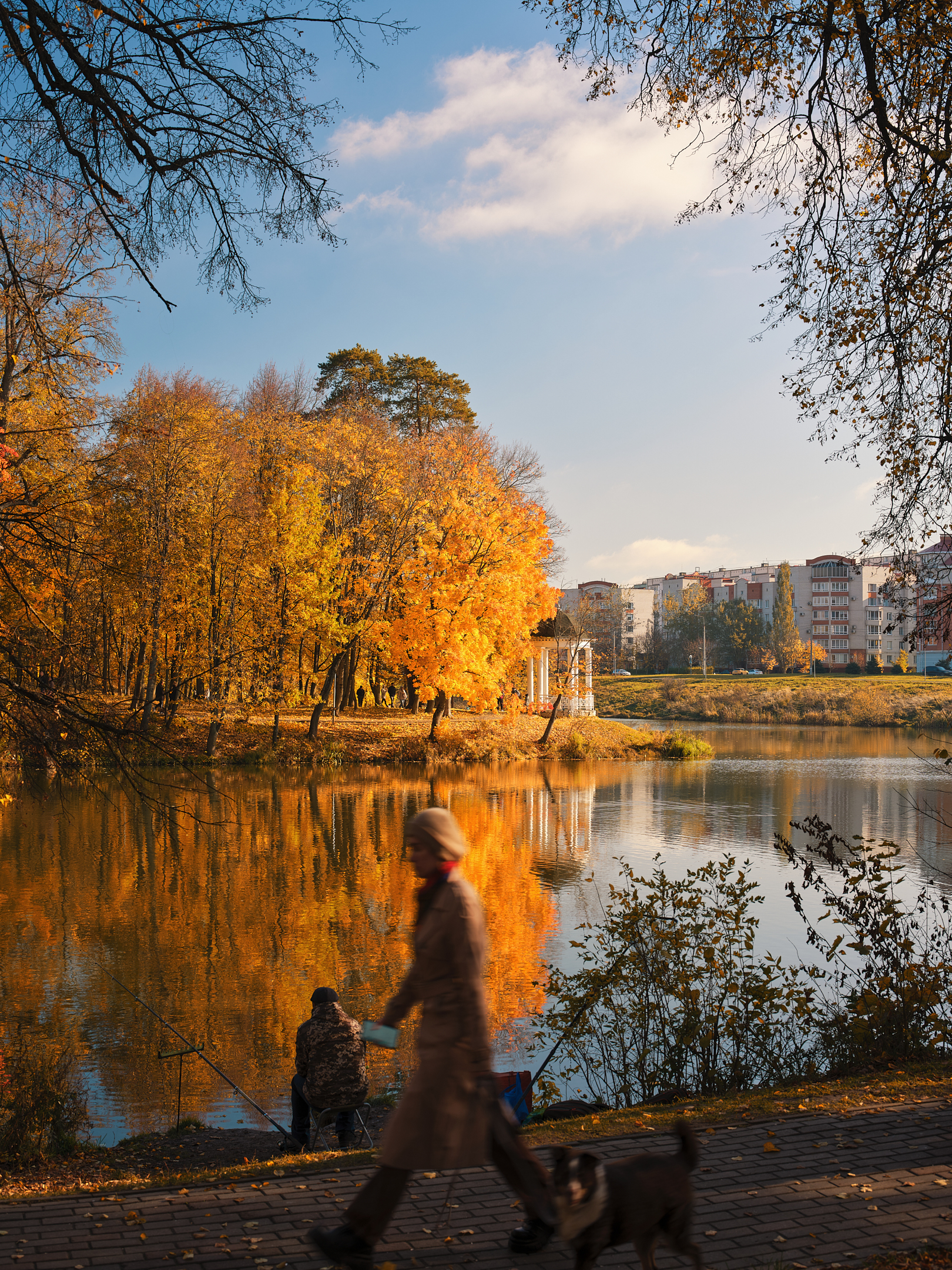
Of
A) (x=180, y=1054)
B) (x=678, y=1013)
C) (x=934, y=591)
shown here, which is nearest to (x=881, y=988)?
(x=678, y=1013)

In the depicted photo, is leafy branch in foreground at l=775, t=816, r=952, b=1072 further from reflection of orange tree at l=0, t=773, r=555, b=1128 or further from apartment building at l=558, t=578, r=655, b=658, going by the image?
apartment building at l=558, t=578, r=655, b=658

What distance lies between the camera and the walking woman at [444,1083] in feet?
11.0

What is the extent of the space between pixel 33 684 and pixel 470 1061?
4.39 meters

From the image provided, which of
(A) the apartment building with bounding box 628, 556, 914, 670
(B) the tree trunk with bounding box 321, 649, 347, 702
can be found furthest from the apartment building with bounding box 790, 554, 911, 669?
(B) the tree trunk with bounding box 321, 649, 347, 702

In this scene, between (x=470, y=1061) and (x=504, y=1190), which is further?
(x=504, y=1190)

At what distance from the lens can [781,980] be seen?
10.2 metres

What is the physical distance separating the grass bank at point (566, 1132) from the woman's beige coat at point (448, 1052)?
1317mm

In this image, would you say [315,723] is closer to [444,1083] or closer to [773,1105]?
[773,1105]

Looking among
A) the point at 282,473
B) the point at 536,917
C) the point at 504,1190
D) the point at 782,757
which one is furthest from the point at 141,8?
the point at 782,757

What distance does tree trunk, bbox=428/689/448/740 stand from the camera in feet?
108

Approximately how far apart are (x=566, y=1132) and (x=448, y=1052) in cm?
213

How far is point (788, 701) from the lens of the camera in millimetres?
62844

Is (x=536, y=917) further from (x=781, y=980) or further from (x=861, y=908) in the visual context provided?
(x=861, y=908)

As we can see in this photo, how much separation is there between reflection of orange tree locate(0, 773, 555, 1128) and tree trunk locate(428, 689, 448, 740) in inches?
435
